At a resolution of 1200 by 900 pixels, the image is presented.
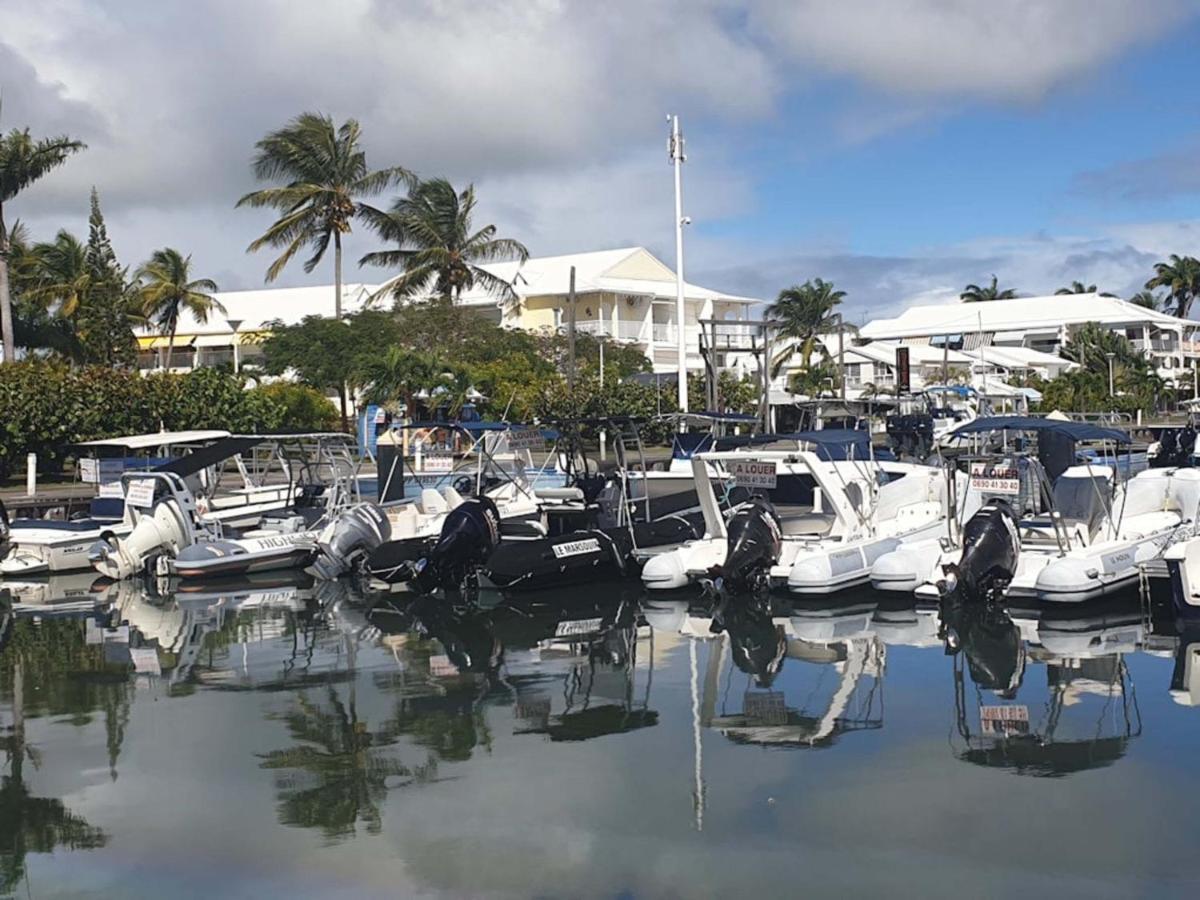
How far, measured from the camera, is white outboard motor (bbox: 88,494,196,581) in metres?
21.1

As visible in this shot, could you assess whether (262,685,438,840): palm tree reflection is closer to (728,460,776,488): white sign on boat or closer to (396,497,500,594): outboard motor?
(396,497,500,594): outboard motor

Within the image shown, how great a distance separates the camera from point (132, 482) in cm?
2127

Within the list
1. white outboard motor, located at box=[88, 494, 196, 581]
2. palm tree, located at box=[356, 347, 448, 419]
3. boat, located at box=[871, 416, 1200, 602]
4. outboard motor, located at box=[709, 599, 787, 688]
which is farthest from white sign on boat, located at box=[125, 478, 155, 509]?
palm tree, located at box=[356, 347, 448, 419]

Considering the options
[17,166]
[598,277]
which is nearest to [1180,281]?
[598,277]

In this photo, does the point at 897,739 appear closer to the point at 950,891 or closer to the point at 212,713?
the point at 950,891

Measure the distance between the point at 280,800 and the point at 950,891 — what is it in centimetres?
490

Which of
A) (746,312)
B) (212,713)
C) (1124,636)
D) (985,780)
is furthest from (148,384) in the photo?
(746,312)

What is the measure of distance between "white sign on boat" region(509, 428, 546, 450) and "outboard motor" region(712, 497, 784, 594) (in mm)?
4757

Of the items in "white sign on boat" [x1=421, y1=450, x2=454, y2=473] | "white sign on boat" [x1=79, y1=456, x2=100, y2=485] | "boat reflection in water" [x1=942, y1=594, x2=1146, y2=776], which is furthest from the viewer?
"white sign on boat" [x1=79, y1=456, x2=100, y2=485]

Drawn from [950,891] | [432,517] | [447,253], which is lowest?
[950,891]

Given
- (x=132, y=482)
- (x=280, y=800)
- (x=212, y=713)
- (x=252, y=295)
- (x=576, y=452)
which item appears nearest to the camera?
(x=280, y=800)

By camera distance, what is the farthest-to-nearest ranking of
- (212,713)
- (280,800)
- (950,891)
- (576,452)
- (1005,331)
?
(1005,331), (576,452), (212,713), (280,800), (950,891)

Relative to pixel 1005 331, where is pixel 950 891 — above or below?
below

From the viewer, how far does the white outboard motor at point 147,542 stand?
69.3 ft
